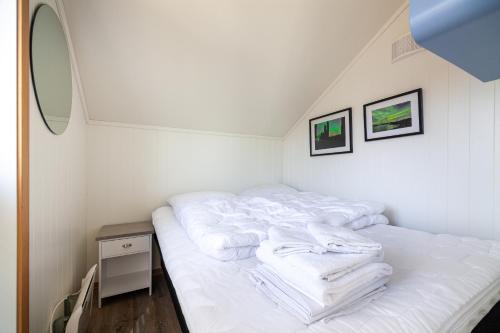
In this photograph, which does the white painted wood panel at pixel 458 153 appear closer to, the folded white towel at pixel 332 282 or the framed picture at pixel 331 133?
the framed picture at pixel 331 133

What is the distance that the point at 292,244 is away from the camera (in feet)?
2.49

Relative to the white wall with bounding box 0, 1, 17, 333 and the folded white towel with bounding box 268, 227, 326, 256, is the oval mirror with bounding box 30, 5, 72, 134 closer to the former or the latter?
the white wall with bounding box 0, 1, 17, 333

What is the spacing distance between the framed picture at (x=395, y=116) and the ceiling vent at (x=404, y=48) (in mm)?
320

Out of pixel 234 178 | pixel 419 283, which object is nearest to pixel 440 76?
pixel 419 283

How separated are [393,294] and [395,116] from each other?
1.53m

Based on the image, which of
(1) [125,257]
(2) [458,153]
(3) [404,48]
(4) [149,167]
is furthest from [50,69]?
(2) [458,153]

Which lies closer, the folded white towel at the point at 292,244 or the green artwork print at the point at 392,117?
the folded white towel at the point at 292,244

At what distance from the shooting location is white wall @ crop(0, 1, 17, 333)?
710 millimetres

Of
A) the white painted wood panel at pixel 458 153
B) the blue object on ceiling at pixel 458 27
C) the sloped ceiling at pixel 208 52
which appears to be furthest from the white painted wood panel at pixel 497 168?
the sloped ceiling at pixel 208 52

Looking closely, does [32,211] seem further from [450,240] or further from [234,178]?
[450,240]

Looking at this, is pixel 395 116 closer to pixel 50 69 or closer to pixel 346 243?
pixel 346 243

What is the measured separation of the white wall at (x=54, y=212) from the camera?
903mm

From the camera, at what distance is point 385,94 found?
1.85 m

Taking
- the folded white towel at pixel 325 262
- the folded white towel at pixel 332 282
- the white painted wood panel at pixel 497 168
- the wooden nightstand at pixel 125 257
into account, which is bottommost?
the wooden nightstand at pixel 125 257
